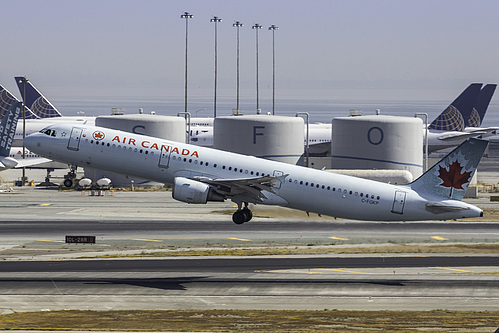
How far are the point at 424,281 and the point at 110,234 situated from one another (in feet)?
119

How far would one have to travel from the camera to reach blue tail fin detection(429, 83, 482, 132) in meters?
179

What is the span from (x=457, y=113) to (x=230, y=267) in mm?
122993

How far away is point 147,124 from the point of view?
144125 mm

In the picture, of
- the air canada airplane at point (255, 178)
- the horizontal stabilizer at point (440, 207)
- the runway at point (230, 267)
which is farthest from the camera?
the horizontal stabilizer at point (440, 207)

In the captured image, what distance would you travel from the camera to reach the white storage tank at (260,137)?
143 m

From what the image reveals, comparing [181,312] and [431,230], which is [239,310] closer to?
[181,312]

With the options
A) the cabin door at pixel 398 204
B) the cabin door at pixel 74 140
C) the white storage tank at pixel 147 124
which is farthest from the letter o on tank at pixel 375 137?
the cabin door at pixel 74 140

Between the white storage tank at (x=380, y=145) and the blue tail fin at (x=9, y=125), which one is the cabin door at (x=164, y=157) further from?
the white storage tank at (x=380, y=145)

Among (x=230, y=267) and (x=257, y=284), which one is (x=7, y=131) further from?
(x=257, y=284)

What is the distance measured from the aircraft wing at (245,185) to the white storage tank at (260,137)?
253 ft

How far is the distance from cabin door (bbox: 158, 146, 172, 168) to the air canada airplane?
7 centimetres

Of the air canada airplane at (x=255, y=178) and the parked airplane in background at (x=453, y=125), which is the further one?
the parked airplane in background at (x=453, y=125)

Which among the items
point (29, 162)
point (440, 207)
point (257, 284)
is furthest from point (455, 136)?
point (257, 284)

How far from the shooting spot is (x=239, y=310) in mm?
53594
